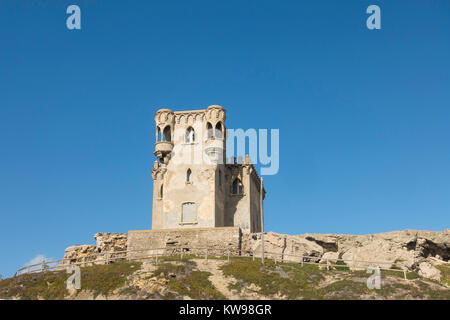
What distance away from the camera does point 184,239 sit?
1977 inches

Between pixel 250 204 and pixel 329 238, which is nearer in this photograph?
pixel 329 238

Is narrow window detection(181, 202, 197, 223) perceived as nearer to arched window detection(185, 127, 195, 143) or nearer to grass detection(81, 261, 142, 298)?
arched window detection(185, 127, 195, 143)

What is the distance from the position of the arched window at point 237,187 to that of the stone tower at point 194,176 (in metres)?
0.57

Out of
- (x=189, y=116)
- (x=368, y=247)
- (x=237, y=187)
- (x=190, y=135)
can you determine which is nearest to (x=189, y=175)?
(x=190, y=135)

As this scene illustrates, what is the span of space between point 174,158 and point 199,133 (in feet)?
12.6

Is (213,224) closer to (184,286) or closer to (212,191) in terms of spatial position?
(212,191)

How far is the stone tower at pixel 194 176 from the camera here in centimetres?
5522

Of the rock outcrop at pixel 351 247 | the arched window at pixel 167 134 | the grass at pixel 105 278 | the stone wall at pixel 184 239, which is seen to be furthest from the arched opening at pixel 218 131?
the grass at pixel 105 278

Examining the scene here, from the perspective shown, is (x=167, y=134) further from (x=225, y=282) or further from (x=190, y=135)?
(x=225, y=282)

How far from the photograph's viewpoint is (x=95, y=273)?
37.3 metres

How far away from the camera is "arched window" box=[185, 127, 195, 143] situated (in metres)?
58.1

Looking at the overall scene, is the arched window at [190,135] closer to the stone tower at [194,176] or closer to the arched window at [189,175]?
the stone tower at [194,176]

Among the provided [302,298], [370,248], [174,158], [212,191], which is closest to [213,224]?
[212,191]

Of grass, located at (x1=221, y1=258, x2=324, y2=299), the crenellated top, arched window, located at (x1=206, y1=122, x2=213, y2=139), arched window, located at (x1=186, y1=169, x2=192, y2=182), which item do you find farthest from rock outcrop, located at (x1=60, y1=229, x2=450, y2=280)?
the crenellated top
